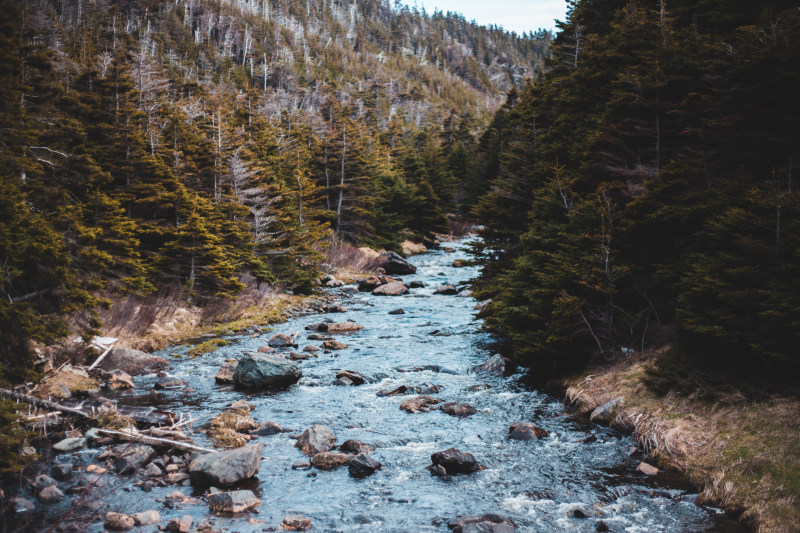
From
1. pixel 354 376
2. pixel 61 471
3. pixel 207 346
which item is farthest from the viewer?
pixel 207 346

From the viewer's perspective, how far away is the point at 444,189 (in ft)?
211

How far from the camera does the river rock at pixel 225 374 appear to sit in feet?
48.5

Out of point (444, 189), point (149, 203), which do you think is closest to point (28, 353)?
point (149, 203)

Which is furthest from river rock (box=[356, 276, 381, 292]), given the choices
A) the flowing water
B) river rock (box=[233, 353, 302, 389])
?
river rock (box=[233, 353, 302, 389])

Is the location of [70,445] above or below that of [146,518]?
below

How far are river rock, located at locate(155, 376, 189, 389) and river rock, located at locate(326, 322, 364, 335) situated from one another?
8.11 m

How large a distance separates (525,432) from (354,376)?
618cm

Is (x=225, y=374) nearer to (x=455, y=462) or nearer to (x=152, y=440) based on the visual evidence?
(x=152, y=440)

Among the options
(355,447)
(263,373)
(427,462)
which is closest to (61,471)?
(355,447)

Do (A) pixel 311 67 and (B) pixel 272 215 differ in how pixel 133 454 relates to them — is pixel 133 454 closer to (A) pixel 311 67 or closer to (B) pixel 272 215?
(B) pixel 272 215

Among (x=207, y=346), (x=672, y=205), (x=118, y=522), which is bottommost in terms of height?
(x=207, y=346)

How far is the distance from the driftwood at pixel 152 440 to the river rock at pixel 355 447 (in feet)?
8.94

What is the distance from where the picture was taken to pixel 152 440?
973 cm

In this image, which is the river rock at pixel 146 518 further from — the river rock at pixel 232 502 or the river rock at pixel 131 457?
the river rock at pixel 131 457
